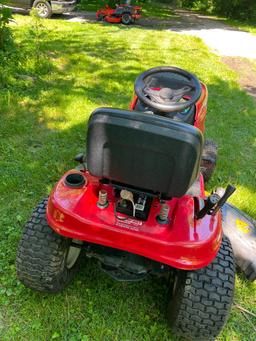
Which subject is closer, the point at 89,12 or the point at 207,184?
the point at 207,184

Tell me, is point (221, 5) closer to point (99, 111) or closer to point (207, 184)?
point (207, 184)

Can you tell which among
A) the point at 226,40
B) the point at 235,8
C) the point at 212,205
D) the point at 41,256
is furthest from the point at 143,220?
the point at 235,8

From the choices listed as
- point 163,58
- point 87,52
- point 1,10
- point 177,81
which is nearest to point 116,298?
point 177,81

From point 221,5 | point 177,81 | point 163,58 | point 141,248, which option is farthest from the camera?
point 221,5

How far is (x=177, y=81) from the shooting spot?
3055 millimetres

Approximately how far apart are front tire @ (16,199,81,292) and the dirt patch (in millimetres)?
5764

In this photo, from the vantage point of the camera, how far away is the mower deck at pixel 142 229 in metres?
1.95

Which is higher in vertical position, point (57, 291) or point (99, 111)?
point (99, 111)

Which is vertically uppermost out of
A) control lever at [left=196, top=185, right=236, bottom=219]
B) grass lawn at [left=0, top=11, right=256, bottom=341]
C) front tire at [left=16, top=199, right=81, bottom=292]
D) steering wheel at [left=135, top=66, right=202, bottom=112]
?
steering wheel at [left=135, top=66, right=202, bottom=112]

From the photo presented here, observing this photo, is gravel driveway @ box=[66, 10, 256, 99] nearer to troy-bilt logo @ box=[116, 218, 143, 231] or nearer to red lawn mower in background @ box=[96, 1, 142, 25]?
red lawn mower in background @ box=[96, 1, 142, 25]

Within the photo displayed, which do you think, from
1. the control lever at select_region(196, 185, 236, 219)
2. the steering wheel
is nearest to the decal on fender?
the control lever at select_region(196, 185, 236, 219)

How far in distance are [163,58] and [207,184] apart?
15.8ft

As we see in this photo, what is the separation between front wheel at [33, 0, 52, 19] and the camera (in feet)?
36.3

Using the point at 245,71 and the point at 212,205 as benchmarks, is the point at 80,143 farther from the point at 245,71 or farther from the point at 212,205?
the point at 245,71
